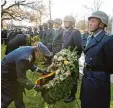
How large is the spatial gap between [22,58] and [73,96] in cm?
323

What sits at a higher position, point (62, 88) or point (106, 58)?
point (106, 58)

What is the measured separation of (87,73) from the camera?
4.89 m

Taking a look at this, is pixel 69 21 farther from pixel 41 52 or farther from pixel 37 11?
pixel 37 11

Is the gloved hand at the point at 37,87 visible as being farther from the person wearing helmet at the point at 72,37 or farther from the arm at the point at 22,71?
the person wearing helmet at the point at 72,37

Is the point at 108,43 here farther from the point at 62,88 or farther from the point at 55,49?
the point at 55,49

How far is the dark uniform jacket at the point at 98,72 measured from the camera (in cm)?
467

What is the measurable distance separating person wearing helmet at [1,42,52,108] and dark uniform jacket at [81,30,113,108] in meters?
0.60

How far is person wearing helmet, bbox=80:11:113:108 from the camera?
4680 millimetres

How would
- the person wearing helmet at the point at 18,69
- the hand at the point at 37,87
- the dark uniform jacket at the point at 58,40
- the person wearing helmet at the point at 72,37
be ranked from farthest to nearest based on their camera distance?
the dark uniform jacket at the point at 58,40 → the person wearing helmet at the point at 72,37 → the hand at the point at 37,87 → the person wearing helmet at the point at 18,69

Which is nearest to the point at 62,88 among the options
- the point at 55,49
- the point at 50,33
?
the point at 55,49

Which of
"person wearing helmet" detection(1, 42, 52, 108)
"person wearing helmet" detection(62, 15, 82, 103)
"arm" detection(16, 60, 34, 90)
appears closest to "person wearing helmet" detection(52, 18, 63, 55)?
"person wearing helmet" detection(62, 15, 82, 103)

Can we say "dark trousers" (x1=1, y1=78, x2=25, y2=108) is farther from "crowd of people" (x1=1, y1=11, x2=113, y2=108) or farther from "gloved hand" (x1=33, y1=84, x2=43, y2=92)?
"gloved hand" (x1=33, y1=84, x2=43, y2=92)

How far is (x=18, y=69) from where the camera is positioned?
502cm

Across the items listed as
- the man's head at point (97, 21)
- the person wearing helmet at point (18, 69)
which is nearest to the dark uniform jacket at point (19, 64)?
the person wearing helmet at point (18, 69)
